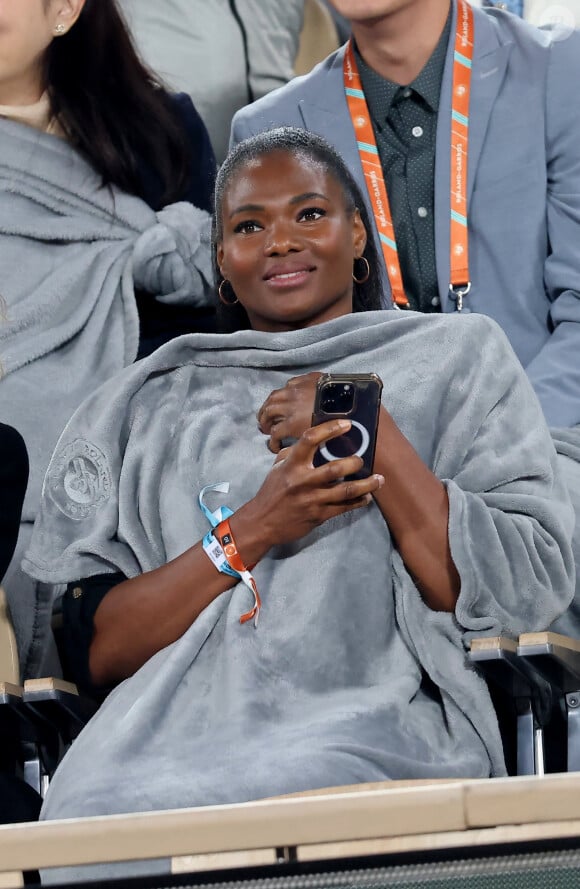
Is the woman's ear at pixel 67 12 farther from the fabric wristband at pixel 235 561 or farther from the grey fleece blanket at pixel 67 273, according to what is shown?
the fabric wristband at pixel 235 561

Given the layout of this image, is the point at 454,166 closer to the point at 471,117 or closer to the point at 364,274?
the point at 471,117

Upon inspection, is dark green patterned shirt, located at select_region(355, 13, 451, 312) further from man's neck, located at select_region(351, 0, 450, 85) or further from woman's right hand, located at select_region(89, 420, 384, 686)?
woman's right hand, located at select_region(89, 420, 384, 686)

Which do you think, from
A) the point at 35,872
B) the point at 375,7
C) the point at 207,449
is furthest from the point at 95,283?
the point at 35,872

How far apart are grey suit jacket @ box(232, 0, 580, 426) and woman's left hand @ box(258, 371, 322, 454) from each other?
2.31ft

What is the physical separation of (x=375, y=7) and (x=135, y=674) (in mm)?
1262

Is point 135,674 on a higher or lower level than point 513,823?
lower

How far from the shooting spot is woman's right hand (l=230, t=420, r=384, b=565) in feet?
4.49

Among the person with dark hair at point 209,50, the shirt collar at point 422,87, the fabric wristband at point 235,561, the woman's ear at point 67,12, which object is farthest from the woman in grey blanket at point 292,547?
the person with dark hair at point 209,50

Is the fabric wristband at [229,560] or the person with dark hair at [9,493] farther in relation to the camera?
the person with dark hair at [9,493]

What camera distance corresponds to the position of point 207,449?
1567 mm

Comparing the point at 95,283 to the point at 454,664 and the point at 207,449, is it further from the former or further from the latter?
the point at 454,664

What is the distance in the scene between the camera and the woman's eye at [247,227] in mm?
1698

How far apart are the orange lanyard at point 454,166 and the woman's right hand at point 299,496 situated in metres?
0.76

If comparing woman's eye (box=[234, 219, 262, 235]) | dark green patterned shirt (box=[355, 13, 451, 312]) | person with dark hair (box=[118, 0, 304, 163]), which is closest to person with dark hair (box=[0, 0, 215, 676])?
person with dark hair (box=[118, 0, 304, 163])
